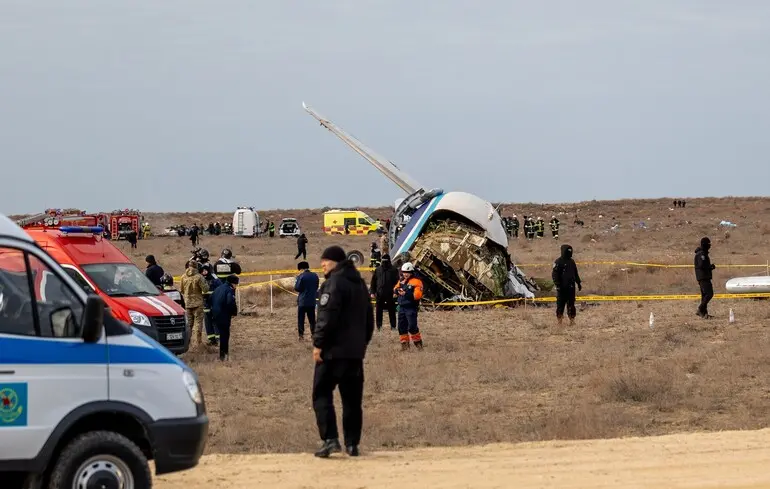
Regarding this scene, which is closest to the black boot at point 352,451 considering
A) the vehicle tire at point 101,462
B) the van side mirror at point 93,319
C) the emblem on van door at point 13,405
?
the vehicle tire at point 101,462

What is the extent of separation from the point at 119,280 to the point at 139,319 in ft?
3.75

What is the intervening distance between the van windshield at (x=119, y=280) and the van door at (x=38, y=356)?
10596mm

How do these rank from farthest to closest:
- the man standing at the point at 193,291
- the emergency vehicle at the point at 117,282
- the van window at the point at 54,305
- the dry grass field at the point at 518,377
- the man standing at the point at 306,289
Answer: the man standing at the point at 306,289 → the man standing at the point at 193,291 → the emergency vehicle at the point at 117,282 → the dry grass field at the point at 518,377 → the van window at the point at 54,305

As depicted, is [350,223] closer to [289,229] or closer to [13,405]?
[289,229]

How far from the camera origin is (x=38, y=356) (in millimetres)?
8008

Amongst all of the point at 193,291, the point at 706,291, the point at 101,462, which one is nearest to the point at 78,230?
the point at 193,291

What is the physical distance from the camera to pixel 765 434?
39.8ft

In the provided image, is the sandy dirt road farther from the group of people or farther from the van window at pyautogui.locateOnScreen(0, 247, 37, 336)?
the group of people

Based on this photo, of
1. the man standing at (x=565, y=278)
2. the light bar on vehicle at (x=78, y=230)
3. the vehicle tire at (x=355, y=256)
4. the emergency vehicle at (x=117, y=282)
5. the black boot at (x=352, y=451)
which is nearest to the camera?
the black boot at (x=352, y=451)

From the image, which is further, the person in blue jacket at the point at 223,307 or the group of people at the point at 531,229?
the group of people at the point at 531,229

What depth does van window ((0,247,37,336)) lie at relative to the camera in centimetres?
808

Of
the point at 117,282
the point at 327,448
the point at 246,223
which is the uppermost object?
the point at 246,223

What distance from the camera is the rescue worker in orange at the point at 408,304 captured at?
69.1ft

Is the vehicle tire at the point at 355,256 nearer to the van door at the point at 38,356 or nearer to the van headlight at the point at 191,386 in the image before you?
the van headlight at the point at 191,386
